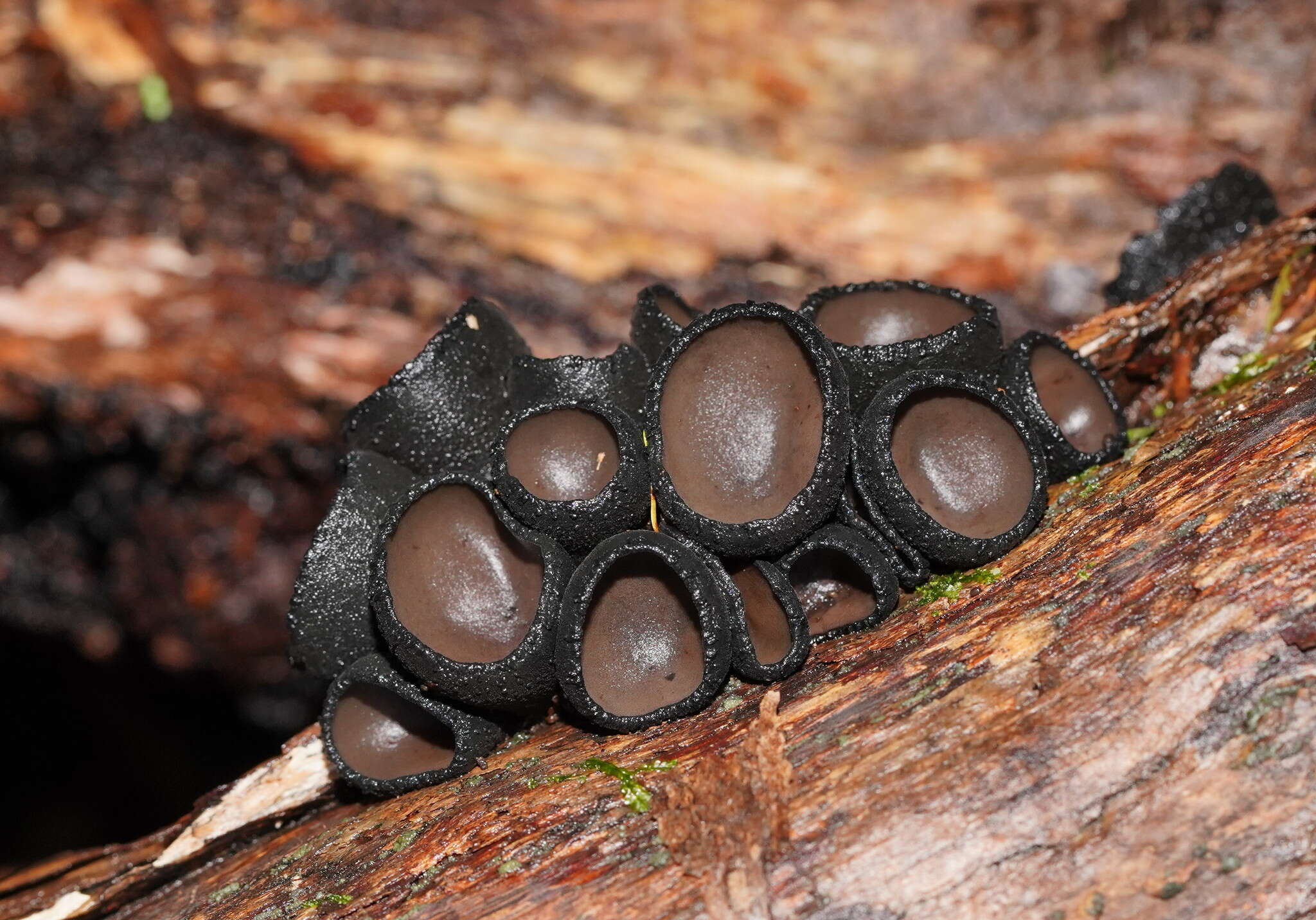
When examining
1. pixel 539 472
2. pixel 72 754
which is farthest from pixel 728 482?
pixel 72 754

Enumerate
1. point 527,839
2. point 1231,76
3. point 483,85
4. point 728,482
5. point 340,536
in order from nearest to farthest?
1. point 527,839
2. point 728,482
3. point 340,536
4. point 1231,76
5. point 483,85

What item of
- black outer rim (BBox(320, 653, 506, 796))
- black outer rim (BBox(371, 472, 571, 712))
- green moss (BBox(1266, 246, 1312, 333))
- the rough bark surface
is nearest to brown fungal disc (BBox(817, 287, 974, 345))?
black outer rim (BBox(371, 472, 571, 712))

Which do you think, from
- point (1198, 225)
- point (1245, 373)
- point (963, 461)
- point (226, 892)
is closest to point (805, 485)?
point (963, 461)

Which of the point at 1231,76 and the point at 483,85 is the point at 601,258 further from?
the point at 1231,76

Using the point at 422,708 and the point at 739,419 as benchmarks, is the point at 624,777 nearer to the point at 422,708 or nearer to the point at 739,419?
the point at 422,708

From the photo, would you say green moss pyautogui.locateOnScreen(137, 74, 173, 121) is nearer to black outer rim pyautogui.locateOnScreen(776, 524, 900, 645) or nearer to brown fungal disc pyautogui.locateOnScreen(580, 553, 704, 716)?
brown fungal disc pyautogui.locateOnScreen(580, 553, 704, 716)

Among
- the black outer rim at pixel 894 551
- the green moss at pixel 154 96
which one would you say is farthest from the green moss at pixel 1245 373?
the green moss at pixel 154 96
